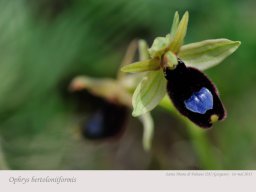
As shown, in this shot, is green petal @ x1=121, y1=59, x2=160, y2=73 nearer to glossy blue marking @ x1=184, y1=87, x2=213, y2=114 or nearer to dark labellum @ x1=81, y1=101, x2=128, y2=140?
glossy blue marking @ x1=184, y1=87, x2=213, y2=114

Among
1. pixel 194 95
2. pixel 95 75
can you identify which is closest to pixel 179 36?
pixel 194 95

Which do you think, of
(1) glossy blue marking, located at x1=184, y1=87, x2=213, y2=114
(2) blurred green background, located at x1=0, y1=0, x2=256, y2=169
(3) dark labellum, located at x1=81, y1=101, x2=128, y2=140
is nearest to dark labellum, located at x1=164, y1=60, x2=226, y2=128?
(1) glossy blue marking, located at x1=184, y1=87, x2=213, y2=114

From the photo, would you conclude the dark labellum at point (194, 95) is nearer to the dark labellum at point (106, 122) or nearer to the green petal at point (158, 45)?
the green petal at point (158, 45)

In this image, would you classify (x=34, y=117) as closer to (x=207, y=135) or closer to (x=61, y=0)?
(x=61, y=0)

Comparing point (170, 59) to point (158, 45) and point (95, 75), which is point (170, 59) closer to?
point (158, 45)

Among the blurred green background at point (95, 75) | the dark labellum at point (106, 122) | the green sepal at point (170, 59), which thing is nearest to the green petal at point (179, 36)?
the green sepal at point (170, 59)
